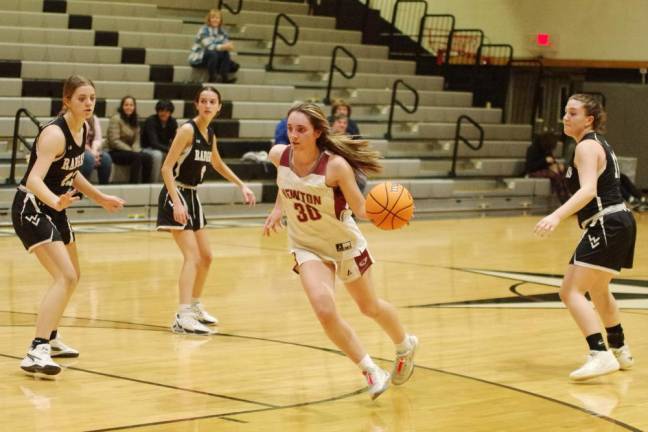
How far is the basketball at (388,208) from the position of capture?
5730 mm

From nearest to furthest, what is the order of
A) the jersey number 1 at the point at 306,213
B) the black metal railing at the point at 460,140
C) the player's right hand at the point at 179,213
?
the jersey number 1 at the point at 306,213, the player's right hand at the point at 179,213, the black metal railing at the point at 460,140

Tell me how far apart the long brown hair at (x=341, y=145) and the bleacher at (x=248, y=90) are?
8271 millimetres

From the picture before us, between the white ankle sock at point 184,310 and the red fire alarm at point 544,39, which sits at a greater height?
the red fire alarm at point 544,39

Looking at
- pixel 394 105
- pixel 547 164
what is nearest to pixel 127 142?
pixel 394 105

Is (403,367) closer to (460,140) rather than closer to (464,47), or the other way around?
(460,140)

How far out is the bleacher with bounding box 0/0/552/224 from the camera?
1534 cm

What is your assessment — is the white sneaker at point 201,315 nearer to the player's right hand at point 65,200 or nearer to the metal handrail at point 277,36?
the player's right hand at point 65,200

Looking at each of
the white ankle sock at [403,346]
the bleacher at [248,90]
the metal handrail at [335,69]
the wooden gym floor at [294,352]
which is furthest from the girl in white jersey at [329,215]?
the metal handrail at [335,69]

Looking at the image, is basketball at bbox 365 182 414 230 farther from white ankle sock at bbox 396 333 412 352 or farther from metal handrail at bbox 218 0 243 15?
metal handrail at bbox 218 0 243 15

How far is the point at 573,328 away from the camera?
7941 millimetres

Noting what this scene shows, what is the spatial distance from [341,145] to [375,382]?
46.3 inches

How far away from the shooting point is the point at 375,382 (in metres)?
5.66

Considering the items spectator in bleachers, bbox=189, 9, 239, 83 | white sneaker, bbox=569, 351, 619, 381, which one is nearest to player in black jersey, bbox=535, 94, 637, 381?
white sneaker, bbox=569, 351, 619, 381

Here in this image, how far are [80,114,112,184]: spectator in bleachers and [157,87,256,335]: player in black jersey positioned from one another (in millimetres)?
5891
